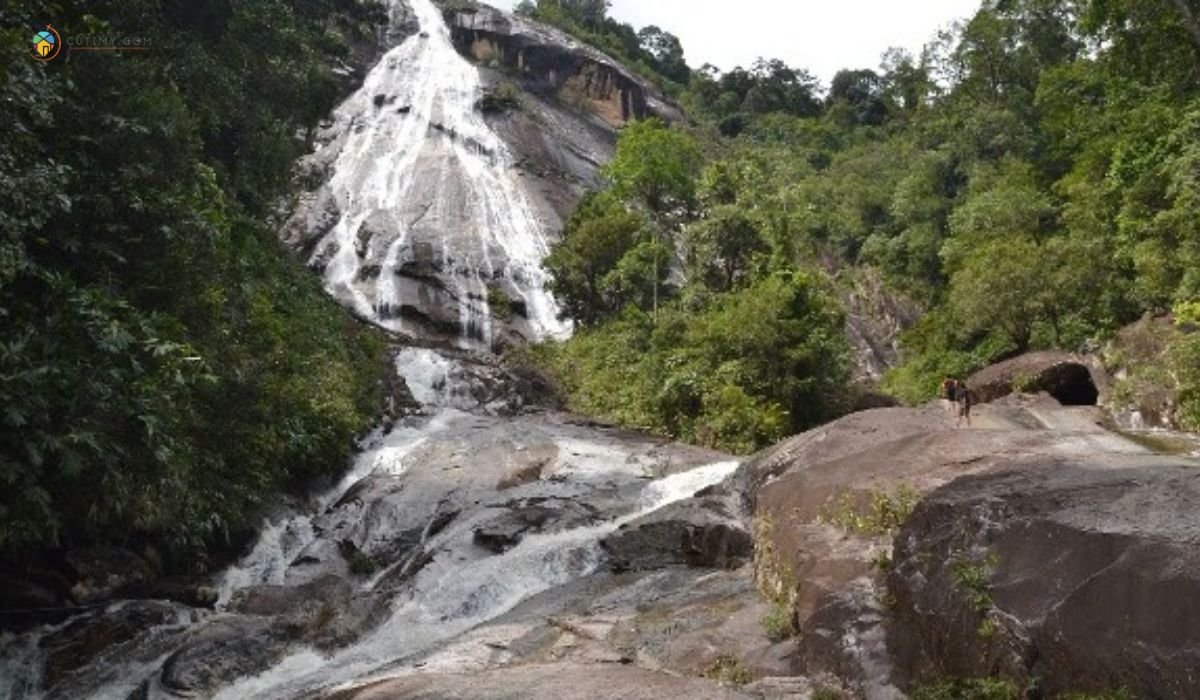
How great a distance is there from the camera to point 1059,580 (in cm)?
620

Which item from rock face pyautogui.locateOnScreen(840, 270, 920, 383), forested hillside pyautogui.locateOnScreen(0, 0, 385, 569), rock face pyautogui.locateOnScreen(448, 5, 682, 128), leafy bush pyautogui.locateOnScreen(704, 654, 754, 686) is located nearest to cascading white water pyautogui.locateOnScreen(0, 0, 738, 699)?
forested hillside pyautogui.locateOnScreen(0, 0, 385, 569)

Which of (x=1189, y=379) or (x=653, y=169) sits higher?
(x=653, y=169)

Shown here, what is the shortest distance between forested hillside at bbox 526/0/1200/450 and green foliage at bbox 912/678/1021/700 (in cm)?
1412

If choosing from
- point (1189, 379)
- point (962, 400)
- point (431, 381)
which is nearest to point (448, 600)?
point (962, 400)

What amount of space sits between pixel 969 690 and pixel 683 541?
256 inches

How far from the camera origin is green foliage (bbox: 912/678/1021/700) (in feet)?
20.3

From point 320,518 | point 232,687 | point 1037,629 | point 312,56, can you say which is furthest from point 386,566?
point 312,56

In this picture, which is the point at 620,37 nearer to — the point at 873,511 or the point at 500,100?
the point at 500,100

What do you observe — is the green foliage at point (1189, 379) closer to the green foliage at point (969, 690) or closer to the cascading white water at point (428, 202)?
the green foliage at point (969, 690)

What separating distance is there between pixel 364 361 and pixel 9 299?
52.1 feet

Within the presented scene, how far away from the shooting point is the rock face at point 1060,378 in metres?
22.0

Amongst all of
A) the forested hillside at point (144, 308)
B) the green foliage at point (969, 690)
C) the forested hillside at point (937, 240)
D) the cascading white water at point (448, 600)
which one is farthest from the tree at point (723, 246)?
the green foliage at point (969, 690)

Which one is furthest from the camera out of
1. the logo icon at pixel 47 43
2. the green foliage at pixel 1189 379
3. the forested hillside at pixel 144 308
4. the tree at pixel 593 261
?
the tree at pixel 593 261

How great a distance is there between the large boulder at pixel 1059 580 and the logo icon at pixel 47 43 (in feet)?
38.9
